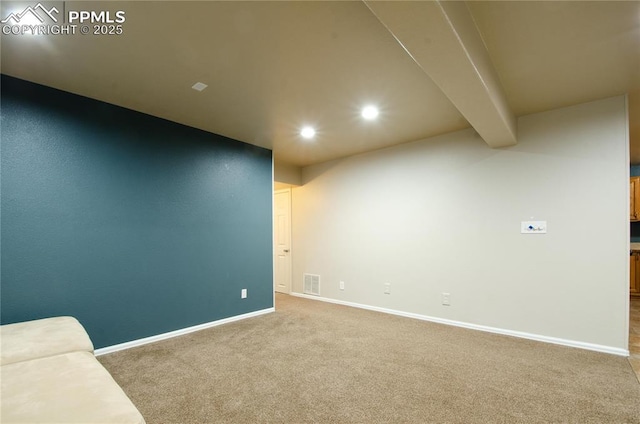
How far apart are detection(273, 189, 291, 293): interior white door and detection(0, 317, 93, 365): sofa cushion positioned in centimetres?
379

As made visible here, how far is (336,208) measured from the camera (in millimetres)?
5121

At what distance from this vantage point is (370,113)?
327 centimetres

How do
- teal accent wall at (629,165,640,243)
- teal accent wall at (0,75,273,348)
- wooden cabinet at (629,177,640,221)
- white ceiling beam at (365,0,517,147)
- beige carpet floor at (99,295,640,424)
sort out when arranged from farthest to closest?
teal accent wall at (629,165,640,243), wooden cabinet at (629,177,640,221), teal accent wall at (0,75,273,348), beige carpet floor at (99,295,640,424), white ceiling beam at (365,0,517,147)

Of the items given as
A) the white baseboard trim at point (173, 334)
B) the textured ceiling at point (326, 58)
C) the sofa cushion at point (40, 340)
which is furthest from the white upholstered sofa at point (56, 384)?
the textured ceiling at point (326, 58)

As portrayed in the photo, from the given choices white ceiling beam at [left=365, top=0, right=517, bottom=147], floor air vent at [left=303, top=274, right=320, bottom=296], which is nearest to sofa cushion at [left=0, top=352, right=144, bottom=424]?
white ceiling beam at [left=365, top=0, right=517, bottom=147]

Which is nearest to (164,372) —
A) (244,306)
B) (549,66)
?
(244,306)

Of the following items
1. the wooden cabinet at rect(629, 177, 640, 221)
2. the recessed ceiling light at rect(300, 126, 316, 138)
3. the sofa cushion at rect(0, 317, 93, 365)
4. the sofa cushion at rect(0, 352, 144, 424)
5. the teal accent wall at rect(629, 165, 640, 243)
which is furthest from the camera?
the teal accent wall at rect(629, 165, 640, 243)

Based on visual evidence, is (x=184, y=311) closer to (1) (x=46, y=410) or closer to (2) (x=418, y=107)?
(1) (x=46, y=410)

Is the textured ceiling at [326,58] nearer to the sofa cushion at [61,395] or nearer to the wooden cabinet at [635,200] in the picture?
the sofa cushion at [61,395]

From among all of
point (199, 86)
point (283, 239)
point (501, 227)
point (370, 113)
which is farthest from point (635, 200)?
point (199, 86)

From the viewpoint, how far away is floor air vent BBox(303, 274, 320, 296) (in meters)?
5.36

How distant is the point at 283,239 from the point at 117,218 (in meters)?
3.27

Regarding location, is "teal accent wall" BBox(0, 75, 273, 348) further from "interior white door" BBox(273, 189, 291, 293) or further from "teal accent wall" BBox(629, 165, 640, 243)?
"teal accent wall" BBox(629, 165, 640, 243)

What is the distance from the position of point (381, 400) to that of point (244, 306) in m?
2.55
